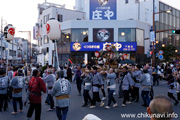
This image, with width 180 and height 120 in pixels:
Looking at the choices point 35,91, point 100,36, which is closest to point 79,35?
point 100,36

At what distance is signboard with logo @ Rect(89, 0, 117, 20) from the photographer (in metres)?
29.1

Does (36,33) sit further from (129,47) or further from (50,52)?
(129,47)

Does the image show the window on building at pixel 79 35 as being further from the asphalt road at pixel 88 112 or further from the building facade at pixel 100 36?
the asphalt road at pixel 88 112

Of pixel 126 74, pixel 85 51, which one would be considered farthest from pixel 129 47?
pixel 126 74

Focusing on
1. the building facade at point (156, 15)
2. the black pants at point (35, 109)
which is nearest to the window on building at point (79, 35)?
the building facade at point (156, 15)

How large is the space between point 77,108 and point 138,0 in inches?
1288

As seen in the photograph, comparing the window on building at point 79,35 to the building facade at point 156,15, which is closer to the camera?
the window on building at point 79,35

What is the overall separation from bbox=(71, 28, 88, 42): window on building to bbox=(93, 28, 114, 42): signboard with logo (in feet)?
4.83

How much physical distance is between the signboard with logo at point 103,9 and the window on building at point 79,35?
8.93 feet

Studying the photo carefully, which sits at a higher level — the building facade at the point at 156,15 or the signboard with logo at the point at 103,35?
the building facade at the point at 156,15

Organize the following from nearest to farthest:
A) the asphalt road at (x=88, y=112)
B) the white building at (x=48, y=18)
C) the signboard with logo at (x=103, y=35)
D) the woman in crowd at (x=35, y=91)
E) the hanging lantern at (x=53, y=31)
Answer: the woman in crowd at (x=35, y=91), the asphalt road at (x=88, y=112), the hanging lantern at (x=53, y=31), the signboard with logo at (x=103, y=35), the white building at (x=48, y=18)

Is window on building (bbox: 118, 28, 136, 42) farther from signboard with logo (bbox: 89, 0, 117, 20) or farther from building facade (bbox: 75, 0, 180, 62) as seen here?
building facade (bbox: 75, 0, 180, 62)

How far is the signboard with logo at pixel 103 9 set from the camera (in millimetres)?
29056

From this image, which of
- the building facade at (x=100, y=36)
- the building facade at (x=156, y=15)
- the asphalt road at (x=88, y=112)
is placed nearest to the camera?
the asphalt road at (x=88, y=112)
